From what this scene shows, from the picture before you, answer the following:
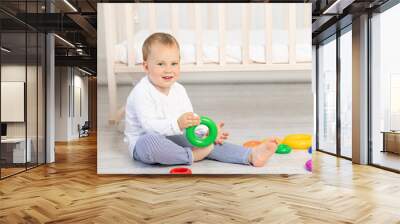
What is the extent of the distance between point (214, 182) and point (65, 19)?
4.18m

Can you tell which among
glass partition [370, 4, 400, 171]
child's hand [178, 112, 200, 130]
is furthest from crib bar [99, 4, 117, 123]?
glass partition [370, 4, 400, 171]

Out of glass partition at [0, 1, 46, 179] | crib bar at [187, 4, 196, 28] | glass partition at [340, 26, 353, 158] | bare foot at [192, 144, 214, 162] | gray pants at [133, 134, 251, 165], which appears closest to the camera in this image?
glass partition at [0, 1, 46, 179]

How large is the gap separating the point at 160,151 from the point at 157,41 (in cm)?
158

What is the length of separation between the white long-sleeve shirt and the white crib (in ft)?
0.83

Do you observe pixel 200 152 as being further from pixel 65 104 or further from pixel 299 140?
pixel 65 104

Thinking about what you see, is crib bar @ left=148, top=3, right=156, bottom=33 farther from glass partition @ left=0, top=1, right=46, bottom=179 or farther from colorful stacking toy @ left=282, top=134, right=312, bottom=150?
A: colorful stacking toy @ left=282, top=134, right=312, bottom=150

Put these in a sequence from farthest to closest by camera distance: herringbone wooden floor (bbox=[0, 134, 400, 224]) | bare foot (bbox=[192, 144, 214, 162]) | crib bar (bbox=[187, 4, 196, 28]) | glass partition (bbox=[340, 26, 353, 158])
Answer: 1. glass partition (bbox=[340, 26, 353, 158])
2. crib bar (bbox=[187, 4, 196, 28])
3. bare foot (bbox=[192, 144, 214, 162])
4. herringbone wooden floor (bbox=[0, 134, 400, 224])

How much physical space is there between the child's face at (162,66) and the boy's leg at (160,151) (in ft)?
2.33

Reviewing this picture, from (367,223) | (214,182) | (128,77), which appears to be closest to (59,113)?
(128,77)

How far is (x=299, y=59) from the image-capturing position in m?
5.71

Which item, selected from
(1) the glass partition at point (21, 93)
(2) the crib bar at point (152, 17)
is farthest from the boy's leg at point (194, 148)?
(1) the glass partition at point (21, 93)

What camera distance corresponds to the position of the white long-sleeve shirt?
5445mm

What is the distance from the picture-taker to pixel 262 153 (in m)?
5.61

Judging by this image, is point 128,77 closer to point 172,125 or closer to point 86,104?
point 172,125
